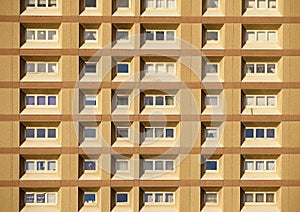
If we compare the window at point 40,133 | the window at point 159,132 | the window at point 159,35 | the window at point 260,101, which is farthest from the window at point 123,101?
the window at point 260,101

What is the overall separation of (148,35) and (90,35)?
0.83 meters

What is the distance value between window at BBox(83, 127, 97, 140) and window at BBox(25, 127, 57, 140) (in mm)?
439

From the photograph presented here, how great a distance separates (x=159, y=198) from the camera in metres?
6.25

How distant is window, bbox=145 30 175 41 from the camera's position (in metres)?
6.10

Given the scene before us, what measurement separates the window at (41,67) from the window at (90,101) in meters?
0.60

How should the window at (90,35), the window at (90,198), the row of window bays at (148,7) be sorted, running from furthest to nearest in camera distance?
the window at (90,198) → the window at (90,35) → the row of window bays at (148,7)

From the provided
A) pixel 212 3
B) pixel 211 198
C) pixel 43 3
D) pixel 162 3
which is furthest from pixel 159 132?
pixel 43 3

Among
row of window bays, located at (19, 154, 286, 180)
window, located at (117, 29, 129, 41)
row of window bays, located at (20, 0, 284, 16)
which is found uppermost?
row of window bays, located at (20, 0, 284, 16)

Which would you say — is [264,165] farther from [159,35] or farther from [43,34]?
[43,34]

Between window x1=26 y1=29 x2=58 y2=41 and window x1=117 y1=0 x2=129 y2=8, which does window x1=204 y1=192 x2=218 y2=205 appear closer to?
window x1=117 y1=0 x2=129 y2=8

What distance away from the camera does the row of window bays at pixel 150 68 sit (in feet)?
19.8

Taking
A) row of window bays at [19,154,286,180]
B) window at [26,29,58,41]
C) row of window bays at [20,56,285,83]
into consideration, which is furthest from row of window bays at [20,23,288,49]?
row of window bays at [19,154,286,180]

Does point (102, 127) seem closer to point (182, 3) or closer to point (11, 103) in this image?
point (11, 103)

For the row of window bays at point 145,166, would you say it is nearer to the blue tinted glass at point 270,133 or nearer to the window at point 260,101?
the blue tinted glass at point 270,133
